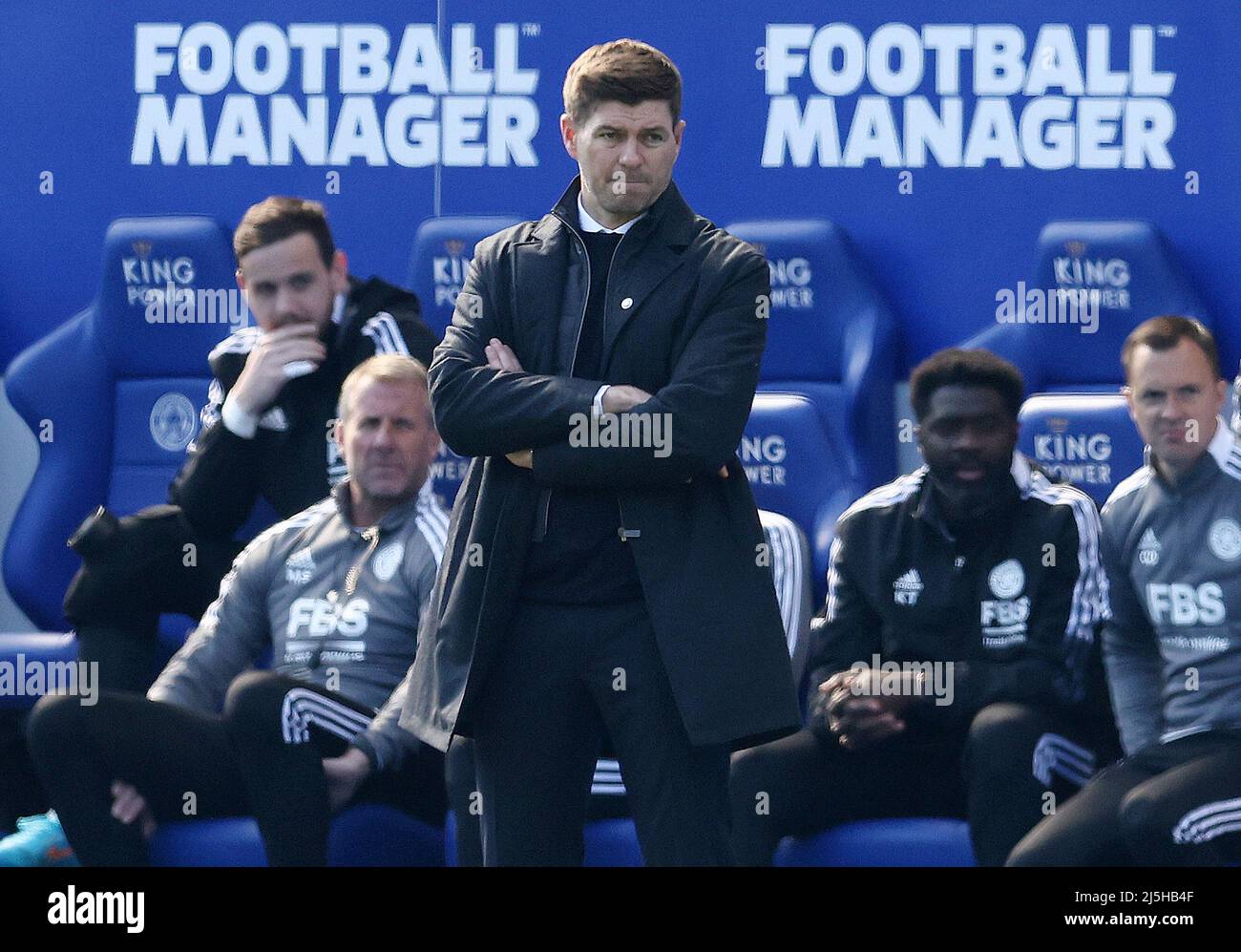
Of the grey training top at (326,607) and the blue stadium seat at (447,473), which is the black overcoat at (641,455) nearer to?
the grey training top at (326,607)

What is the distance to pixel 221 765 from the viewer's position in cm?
364

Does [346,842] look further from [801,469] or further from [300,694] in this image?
[801,469]

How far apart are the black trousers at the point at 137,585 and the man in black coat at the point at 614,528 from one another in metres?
1.26

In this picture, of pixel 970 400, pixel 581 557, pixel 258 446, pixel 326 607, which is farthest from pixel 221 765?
pixel 970 400

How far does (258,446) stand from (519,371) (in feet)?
4.11

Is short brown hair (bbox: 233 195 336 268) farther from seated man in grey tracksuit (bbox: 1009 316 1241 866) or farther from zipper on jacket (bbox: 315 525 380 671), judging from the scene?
seated man in grey tracksuit (bbox: 1009 316 1241 866)

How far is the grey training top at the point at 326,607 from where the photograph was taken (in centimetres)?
370

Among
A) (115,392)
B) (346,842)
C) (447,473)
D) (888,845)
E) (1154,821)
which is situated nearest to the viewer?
(1154,821)

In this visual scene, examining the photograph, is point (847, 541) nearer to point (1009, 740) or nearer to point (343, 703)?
point (1009, 740)

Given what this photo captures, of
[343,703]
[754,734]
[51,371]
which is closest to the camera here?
[754,734]

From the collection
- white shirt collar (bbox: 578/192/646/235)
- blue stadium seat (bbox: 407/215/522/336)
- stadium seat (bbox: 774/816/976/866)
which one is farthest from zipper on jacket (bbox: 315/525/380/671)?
white shirt collar (bbox: 578/192/646/235)
